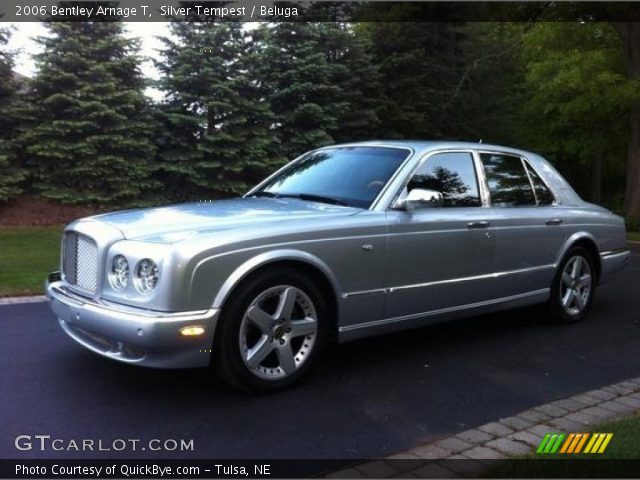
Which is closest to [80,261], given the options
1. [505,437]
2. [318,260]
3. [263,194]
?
[318,260]

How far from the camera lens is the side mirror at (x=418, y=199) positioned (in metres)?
4.84

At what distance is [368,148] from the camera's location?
5484 millimetres

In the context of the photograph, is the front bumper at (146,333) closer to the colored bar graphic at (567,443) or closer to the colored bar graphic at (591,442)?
the colored bar graphic at (567,443)

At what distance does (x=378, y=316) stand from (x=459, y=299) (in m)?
0.87

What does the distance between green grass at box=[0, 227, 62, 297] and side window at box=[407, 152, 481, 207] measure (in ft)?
15.0

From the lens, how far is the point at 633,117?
61.8ft

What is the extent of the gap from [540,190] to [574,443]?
3.21 metres

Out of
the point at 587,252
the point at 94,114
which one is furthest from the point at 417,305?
the point at 94,114

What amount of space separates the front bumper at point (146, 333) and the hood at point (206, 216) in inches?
17.7

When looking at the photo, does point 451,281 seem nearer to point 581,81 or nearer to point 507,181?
point 507,181

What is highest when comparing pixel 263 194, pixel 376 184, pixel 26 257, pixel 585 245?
pixel 376 184

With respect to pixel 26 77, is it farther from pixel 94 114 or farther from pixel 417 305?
pixel 417 305

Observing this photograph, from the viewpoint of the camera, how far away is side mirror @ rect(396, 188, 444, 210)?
4.84 meters

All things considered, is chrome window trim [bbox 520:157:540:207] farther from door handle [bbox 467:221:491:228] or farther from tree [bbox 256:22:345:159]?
tree [bbox 256:22:345:159]
